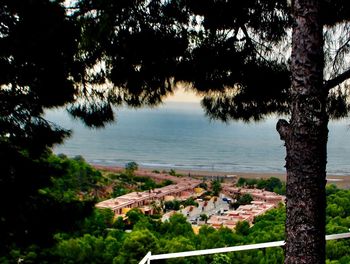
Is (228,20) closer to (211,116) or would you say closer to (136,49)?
(136,49)

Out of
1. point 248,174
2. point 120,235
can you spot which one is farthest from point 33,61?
point 248,174

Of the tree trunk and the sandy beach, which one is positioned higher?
the sandy beach

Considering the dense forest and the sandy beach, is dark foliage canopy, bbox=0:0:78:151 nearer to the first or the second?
the dense forest

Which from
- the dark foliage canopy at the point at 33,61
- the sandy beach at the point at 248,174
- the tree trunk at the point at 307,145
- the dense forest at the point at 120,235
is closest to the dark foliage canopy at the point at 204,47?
the dark foliage canopy at the point at 33,61

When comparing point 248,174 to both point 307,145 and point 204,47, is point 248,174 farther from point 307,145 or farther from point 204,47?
point 307,145

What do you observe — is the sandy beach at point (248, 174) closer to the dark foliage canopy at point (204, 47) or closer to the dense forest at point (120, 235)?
the dense forest at point (120, 235)

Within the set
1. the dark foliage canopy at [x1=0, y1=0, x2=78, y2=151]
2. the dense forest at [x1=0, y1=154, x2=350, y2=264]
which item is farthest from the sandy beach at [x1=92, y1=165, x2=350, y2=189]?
the dark foliage canopy at [x1=0, y1=0, x2=78, y2=151]

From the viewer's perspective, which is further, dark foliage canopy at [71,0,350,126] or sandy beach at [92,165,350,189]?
sandy beach at [92,165,350,189]
